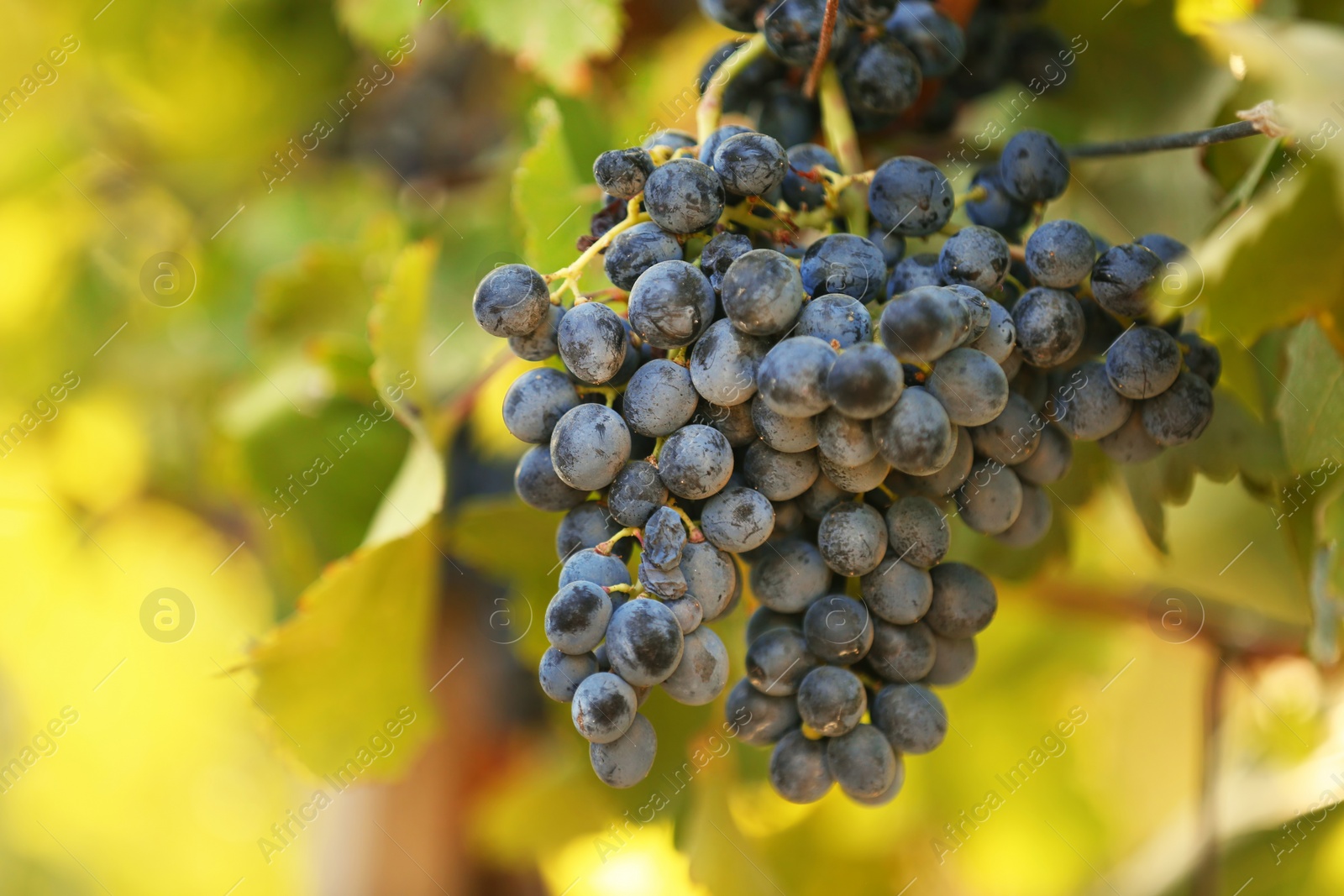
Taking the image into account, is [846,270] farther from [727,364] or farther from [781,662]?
[781,662]

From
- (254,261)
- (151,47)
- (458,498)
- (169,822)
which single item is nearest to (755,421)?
(458,498)

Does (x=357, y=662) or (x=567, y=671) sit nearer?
(x=567, y=671)

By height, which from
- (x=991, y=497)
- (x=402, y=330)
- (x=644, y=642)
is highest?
(x=402, y=330)

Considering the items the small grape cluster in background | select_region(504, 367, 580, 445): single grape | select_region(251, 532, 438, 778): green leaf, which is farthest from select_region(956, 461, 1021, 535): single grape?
select_region(251, 532, 438, 778): green leaf

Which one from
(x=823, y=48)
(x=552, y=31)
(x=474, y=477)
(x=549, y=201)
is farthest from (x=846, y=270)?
(x=474, y=477)

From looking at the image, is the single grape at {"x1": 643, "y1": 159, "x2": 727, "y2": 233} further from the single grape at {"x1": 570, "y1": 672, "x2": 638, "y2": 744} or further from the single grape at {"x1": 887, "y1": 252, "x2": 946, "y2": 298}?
the single grape at {"x1": 570, "y1": 672, "x2": 638, "y2": 744}

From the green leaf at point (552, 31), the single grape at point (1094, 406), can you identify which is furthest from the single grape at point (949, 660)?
the green leaf at point (552, 31)

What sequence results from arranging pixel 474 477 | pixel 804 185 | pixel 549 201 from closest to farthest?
pixel 804 185
pixel 549 201
pixel 474 477
